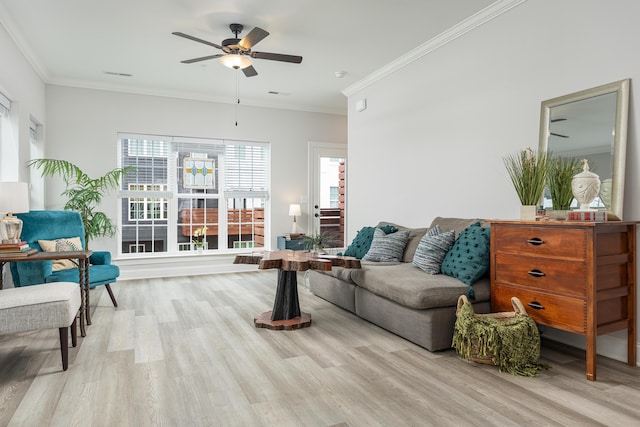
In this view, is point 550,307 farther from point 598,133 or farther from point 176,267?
point 176,267

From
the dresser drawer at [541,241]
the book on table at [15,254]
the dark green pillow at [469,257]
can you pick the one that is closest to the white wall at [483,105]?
the dark green pillow at [469,257]

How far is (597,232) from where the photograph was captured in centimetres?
245

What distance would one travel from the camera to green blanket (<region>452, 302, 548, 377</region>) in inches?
101

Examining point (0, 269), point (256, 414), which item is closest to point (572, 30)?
point (256, 414)

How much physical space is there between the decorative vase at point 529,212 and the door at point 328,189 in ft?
14.4

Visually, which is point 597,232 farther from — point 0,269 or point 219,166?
point 219,166

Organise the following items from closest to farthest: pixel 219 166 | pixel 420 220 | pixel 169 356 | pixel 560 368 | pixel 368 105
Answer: pixel 560 368
pixel 169 356
pixel 420 220
pixel 368 105
pixel 219 166

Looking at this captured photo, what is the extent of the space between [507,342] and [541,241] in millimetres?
697

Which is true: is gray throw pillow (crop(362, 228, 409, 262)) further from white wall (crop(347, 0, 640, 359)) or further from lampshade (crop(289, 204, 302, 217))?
lampshade (crop(289, 204, 302, 217))

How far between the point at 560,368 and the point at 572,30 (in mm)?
2402

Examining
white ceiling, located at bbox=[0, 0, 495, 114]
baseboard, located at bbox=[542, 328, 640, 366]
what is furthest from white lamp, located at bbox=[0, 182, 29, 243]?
baseboard, located at bbox=[542, 328, 640, 366]

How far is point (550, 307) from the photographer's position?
2.62m

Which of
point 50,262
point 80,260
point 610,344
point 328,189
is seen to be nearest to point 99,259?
point 50,262

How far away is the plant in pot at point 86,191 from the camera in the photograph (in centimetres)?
515
